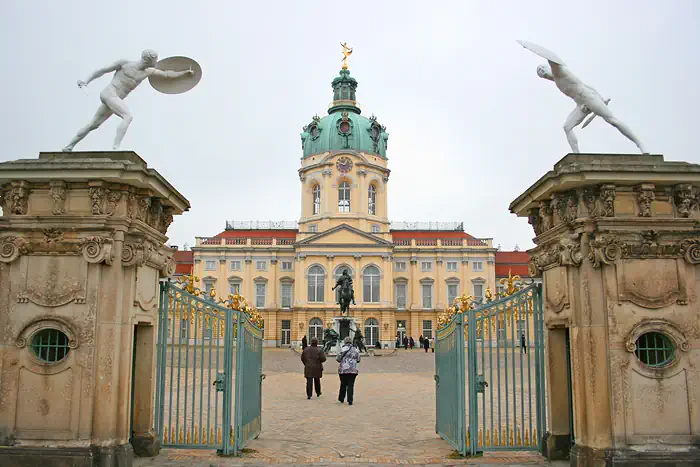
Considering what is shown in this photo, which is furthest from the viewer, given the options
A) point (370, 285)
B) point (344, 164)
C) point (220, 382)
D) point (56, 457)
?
point (344, 164)

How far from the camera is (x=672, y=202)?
8031 mm

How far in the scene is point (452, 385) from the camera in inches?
386

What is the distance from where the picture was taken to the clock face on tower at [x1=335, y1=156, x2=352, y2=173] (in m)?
61.1

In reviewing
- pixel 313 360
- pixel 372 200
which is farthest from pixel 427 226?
pixel 313 360

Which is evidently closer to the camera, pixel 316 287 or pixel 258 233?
pixel 316 287

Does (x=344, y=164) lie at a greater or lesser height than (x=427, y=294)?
greater

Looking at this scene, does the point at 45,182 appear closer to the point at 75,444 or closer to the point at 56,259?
the point at 56,259

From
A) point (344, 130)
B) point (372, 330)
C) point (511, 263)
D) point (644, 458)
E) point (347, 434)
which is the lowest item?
point (347, 434)

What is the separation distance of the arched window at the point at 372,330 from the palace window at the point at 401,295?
3642mm

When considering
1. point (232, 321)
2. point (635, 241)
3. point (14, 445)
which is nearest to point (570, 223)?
point (635, 241)

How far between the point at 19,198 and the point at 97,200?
0.97m

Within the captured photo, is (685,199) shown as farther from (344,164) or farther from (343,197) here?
(343,197)

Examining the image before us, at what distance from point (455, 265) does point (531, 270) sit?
176 feet

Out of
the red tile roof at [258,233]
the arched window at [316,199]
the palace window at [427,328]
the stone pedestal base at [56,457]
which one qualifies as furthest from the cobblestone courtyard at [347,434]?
the red tile roof at [258,233]
